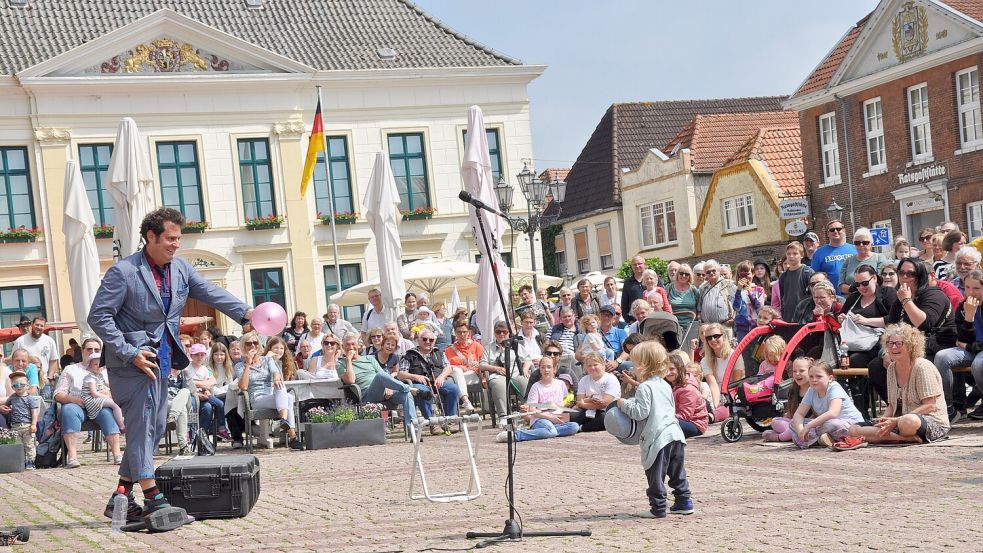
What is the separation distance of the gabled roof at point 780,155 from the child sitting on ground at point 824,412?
107 ft

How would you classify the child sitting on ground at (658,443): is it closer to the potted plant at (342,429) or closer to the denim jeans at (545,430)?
the denim jeans at (545,430)

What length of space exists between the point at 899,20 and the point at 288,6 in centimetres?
1813

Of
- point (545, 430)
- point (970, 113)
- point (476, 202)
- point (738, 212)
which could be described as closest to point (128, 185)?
point (545, 430)

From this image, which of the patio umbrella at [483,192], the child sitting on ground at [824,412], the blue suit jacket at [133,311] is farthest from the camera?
the patio umbrella at [483,192]

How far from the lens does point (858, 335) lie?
12961mm

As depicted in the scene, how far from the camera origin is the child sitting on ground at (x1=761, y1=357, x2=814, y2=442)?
12.4 metres

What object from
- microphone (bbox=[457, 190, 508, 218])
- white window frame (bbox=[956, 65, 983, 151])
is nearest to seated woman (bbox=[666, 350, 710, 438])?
microphone (bbox=[457, 190, 508, 218])

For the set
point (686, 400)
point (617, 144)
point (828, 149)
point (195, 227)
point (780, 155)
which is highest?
point (617, 144)

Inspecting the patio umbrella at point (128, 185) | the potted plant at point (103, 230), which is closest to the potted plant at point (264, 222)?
the potted plant at point (103, 230)

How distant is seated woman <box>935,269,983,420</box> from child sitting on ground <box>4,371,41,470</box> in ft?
33.2

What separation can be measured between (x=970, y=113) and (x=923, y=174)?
91.1 inches

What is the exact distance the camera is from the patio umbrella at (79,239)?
75.8ft

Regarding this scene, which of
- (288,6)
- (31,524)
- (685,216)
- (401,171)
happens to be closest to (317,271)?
(401,171)

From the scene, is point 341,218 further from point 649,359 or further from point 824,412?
point 649,359
